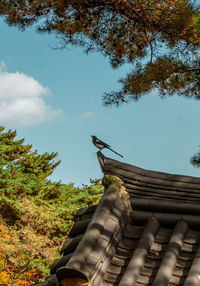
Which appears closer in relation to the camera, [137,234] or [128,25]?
[137,234]

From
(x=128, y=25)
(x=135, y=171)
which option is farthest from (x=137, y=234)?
(x=128, y=25)

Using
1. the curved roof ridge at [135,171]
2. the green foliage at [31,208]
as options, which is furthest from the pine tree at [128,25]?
the green foliage at [31,208]

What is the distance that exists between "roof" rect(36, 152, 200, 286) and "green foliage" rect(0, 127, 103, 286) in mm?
12108

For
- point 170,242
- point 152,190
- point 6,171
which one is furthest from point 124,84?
point 6,171

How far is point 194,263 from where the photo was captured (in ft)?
6.19

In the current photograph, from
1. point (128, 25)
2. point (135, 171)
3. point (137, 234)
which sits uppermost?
point (128, 25)

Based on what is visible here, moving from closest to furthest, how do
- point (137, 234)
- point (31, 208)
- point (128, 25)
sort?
1. point (137, 234)
2. point (128, 25)
3. point (31, 208)

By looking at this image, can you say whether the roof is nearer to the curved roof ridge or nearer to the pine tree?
the curved roof ridge

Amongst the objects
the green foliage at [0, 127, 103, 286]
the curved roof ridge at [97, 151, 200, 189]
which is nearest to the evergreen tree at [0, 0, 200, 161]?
the curved roof ridge at [97, 151, 200, 189]

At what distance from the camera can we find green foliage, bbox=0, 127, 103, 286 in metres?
15.2

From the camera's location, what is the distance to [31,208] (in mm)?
16656

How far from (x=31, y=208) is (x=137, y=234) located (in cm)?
1504

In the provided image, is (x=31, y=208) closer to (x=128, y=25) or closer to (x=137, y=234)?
(x=128, y=25)

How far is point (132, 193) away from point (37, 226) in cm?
1455
